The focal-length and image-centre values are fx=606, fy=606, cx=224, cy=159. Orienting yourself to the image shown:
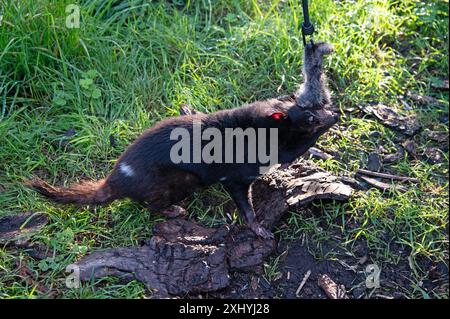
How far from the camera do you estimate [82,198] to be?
3582 mm

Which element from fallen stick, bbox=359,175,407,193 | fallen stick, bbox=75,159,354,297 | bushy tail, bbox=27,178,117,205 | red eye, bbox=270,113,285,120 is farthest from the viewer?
fallen stick, bbox=359,175,407,193

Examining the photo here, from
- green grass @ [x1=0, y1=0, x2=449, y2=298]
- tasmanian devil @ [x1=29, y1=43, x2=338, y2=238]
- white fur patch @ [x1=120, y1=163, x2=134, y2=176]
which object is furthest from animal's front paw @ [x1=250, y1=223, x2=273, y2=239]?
white fur patch @ [x1=120, y1=163, x2=134, y2=176]

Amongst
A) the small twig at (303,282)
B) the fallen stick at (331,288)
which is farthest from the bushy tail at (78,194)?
the fallen stick at (331,288)

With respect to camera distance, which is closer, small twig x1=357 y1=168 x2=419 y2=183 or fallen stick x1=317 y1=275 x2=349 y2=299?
fallen stick x1=317 y1=275 x2=349 y2=299

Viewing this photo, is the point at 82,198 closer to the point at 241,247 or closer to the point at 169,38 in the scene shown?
the point at 241,247

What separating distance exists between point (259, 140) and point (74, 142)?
134 centimetres

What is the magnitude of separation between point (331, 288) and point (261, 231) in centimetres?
50

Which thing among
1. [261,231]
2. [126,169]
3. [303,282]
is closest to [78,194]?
[126,169]

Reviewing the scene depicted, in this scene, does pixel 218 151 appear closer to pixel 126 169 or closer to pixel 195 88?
pixel 126 169

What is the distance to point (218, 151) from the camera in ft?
11.6

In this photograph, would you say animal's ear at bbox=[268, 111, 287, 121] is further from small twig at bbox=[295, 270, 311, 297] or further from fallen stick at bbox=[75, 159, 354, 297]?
small twig at bbox=[295, 270, 311, 297]

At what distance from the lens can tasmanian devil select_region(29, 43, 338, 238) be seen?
11.4 feet

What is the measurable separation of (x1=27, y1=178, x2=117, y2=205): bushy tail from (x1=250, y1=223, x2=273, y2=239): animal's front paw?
844 mm

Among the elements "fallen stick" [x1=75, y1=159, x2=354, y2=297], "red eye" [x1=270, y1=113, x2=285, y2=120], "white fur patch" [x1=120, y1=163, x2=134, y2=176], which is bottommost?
"fallen stick" [x1=75, y1=159, x2=354, y2=297]
